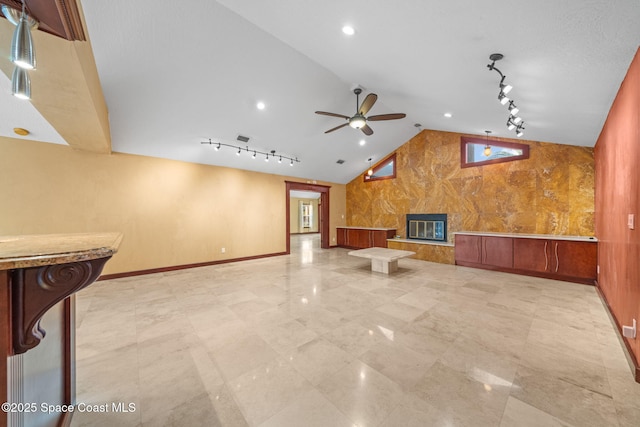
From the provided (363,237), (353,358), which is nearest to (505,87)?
(353,358)

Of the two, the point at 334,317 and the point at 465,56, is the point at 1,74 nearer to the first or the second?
the point at 334,317

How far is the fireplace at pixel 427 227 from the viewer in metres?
6.80

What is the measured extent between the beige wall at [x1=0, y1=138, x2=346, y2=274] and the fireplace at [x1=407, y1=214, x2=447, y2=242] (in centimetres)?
413

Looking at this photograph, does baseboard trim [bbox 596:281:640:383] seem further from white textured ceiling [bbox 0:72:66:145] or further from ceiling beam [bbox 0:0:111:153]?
white textured ceiling [bbox 0:72:66:145]

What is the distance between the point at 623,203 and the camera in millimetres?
2547

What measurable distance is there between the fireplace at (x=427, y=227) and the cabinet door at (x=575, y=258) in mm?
2387

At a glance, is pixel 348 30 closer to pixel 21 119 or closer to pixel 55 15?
pixel 55 15

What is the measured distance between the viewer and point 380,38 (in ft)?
8.55

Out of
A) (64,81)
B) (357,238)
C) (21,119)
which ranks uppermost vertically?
(21,119)

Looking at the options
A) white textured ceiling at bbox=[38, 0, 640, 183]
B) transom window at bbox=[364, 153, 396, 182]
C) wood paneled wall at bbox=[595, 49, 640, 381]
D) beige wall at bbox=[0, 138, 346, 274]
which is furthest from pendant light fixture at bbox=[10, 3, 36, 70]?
transom window at bbox=[364, 153, 396, 182]

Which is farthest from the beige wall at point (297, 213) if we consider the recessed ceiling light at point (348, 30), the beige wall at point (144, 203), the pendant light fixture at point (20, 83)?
the pendant light fixture at point (20, 83)

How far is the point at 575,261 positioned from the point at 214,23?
280 inches

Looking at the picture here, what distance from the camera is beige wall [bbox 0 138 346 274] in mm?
4066

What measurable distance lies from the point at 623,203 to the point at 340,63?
378 cm
